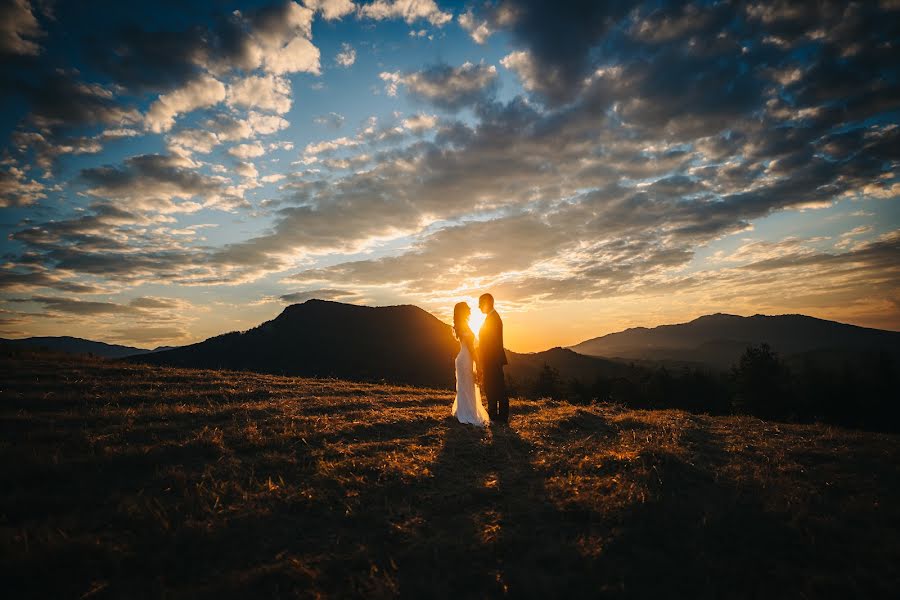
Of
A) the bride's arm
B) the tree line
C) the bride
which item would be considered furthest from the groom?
the tree line

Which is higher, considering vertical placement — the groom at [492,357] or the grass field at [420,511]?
the groom at [492,357]

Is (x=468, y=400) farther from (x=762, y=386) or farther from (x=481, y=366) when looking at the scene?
(x=762, y=386)

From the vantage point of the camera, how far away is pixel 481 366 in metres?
13.3

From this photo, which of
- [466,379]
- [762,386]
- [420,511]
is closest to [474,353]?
[466,379]

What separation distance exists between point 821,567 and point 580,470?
3.40 m

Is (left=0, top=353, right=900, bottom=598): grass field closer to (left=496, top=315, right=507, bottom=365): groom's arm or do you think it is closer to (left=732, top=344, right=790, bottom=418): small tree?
(left=496, top=315, right=507, bottom=365): groom's arm

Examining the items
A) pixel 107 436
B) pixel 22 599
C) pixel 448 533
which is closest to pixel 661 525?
pixel 448 533

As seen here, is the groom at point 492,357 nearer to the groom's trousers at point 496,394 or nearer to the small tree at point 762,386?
the groom's trousers at point 496,394

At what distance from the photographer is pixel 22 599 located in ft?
11.8

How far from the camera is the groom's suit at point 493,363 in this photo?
12.8 m

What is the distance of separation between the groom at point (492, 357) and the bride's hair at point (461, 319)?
0.44 metres

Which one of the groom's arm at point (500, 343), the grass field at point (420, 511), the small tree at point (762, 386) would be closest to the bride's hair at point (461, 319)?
the groom's arm at point (500, 343)

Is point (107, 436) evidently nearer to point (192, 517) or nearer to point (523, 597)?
point (192, 517)

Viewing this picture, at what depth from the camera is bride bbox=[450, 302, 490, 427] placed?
12.4 meters
